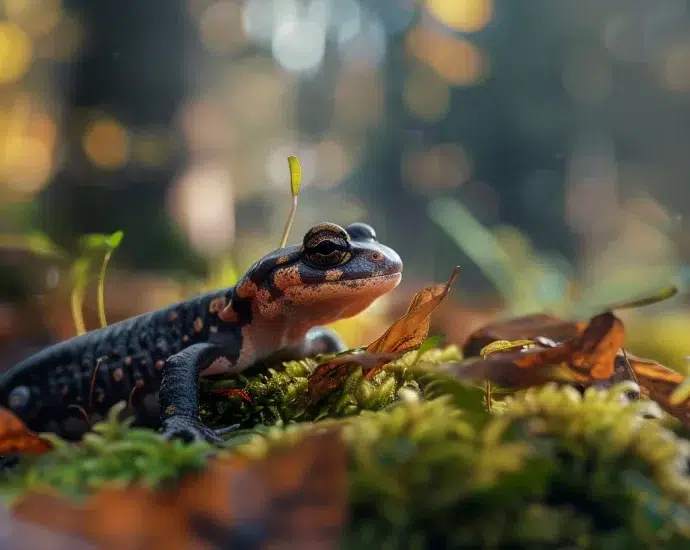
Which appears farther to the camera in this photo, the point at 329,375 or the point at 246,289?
the point at 246,289

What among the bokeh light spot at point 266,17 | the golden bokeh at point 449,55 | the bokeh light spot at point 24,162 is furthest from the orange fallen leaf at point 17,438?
the bokeh light spot at point 266,17

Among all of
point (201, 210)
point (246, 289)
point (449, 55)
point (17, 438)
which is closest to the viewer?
point (17, 438)

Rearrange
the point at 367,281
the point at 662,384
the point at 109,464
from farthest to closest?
the point at 367,281
the point at 662,384
the point at 109,464

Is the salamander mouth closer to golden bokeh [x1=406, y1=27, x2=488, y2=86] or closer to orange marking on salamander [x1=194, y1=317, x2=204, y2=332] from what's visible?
orange marking on salamander [x1=194, y1=317, x2=204, y2=332]

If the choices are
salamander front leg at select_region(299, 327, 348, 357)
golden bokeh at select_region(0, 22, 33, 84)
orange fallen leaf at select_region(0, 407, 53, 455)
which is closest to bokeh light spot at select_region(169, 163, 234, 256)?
golden bokeh at select_region(0, 22, 33, 84)

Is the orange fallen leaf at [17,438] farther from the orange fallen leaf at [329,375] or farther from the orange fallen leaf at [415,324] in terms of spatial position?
the orange fallen leaf at [415,324]

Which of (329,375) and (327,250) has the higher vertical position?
(327,250)

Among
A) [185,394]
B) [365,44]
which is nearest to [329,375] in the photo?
[185,394]

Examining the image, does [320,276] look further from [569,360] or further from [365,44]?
[365,44]
